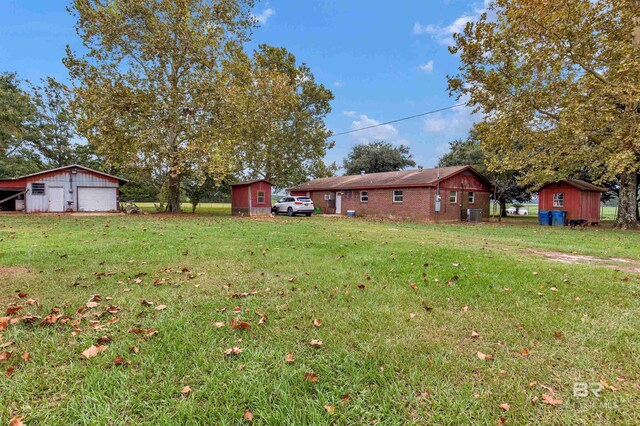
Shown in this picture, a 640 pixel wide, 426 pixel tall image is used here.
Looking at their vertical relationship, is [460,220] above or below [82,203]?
below

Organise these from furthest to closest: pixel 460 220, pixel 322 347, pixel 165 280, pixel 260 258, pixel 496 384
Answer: pixel 460 220 < pixel 260 258 < pixel 165 280 < pixel 322 347 < pixel 496 384

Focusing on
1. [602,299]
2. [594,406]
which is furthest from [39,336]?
[602,299]

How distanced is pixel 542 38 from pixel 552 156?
19.5 ft

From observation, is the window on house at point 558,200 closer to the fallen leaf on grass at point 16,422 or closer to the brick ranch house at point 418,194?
the brick ranch house at point 418,194

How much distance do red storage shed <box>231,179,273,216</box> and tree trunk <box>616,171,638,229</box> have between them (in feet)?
69.4

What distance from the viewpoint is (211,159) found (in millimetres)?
19219

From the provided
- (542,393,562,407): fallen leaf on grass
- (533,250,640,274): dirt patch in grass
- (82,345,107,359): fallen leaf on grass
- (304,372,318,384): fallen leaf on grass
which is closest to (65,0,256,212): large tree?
(533,250,640,274): dirt patch in grass

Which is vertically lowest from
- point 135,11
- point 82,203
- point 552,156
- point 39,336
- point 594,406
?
point 594,406

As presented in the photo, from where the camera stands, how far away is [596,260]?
7277mm

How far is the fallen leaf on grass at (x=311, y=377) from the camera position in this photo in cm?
246

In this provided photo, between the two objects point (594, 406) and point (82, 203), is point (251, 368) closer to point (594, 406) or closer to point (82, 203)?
point (594, 406)

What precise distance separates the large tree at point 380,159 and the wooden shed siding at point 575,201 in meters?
19.3

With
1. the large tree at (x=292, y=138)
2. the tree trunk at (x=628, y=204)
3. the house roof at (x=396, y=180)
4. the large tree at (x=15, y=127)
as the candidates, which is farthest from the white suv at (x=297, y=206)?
the large tree at (x=15, y=127)

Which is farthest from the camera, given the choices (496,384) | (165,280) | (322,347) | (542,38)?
(542,38)
